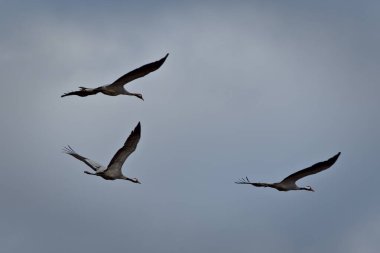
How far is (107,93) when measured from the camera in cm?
7125

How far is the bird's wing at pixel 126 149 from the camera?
68312mm

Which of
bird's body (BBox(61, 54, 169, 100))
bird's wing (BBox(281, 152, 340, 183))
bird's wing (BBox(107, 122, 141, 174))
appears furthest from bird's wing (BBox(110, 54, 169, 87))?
bird's wing (BBox(281, 152, 340, 183))

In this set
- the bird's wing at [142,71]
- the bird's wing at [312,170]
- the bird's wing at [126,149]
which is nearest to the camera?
the bird's wing at [142,71]

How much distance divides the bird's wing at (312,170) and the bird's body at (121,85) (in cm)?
1024

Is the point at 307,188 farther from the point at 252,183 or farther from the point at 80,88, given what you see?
the point at 80,88

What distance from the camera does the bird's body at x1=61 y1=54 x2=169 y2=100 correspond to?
67431 millimetres

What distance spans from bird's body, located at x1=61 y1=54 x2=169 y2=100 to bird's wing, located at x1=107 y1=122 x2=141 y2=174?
108 inches

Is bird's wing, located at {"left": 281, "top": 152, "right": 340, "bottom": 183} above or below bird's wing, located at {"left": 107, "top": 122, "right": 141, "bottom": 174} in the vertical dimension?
above

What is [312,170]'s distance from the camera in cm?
7512

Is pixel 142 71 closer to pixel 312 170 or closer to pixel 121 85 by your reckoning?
pixel 121 85

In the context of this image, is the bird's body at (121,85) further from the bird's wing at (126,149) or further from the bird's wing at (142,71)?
the bird's wing at (126,149)

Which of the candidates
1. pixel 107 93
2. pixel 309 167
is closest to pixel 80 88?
pixel 107 93

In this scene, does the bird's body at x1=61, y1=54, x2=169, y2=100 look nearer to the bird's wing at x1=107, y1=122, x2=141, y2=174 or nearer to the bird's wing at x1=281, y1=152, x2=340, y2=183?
the bird's wing at x1=107, y1=122, x2=141, y2=174

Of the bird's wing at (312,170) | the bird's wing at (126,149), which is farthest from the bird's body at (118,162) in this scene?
the bird's wing at (312,170)
